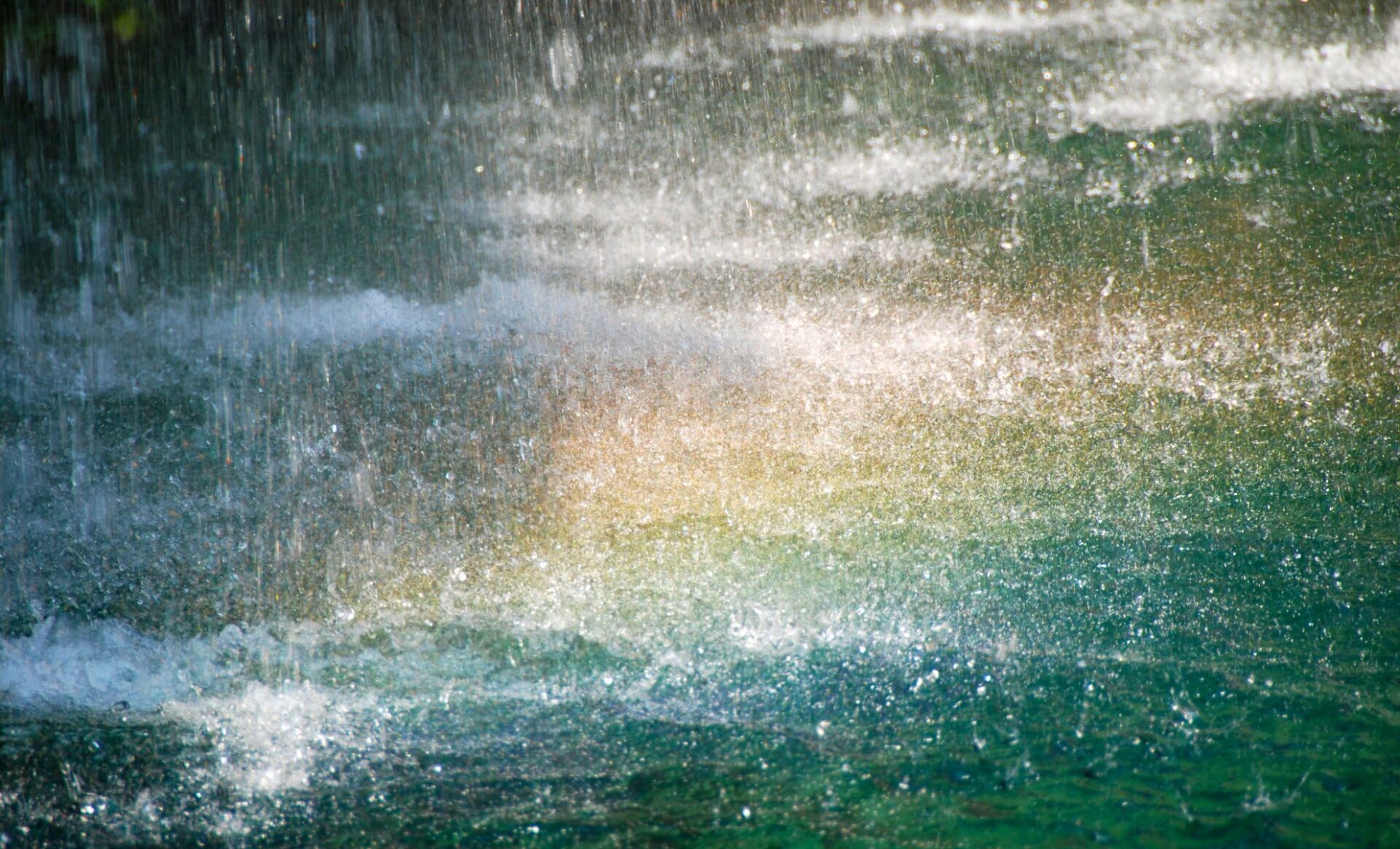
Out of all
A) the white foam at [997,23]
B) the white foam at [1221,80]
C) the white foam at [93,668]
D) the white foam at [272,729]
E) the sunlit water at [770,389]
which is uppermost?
the white foam at [997,23]

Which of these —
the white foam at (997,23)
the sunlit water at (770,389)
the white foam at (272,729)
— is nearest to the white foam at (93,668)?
the sunlit water at (770,389)

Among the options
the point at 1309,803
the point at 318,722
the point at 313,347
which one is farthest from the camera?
the point at 313,347

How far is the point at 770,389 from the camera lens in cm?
320

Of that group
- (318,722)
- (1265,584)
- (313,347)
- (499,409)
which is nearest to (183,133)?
(313,347)

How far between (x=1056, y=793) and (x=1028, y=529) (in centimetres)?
115

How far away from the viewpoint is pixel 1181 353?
3.16 metres

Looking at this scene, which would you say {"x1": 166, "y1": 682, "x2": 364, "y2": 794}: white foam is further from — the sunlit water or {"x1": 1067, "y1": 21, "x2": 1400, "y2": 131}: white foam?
{"x1": 1067, "y1": 21, "x2": 1400, "y2": 131}: white foam

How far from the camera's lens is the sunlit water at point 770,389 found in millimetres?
2811

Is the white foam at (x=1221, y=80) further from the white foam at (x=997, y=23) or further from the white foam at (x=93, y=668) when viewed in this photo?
the white foam at (x=93, y=668)

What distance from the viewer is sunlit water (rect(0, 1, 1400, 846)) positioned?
2811 mm

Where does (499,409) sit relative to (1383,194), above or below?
below

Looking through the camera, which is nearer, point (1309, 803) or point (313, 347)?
point (1309, 803)

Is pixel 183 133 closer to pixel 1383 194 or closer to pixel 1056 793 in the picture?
pixel 1056 793

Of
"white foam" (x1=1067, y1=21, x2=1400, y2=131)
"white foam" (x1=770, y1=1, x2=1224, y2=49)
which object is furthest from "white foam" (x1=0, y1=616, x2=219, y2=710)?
"white foam" (x1=1067, y1=21, x2=1400, y2=131)
